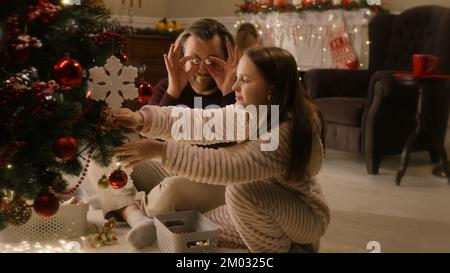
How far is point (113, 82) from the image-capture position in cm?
120

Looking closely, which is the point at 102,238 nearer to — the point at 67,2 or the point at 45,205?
the point at 45,205

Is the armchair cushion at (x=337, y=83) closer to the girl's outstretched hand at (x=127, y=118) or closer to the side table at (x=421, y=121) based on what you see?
the side table at (x=421, y=121)

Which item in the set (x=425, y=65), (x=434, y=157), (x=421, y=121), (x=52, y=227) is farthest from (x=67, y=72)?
(x=434, y=157)

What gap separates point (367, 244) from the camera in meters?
2.02

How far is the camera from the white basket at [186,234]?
1.66 m

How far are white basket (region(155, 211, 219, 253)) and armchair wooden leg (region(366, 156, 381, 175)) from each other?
5.75 feet

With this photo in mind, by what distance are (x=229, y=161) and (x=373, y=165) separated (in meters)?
2.09

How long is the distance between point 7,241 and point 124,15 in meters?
4.62

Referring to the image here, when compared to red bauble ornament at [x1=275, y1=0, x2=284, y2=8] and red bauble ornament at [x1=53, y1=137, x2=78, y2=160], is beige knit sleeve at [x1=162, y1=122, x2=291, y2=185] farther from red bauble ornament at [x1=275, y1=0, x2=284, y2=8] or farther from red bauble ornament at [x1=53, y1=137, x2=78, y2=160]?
red bauble ornament at [x1=275, y1=0, x2=284, y2=8]

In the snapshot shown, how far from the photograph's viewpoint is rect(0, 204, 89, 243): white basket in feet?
6.30

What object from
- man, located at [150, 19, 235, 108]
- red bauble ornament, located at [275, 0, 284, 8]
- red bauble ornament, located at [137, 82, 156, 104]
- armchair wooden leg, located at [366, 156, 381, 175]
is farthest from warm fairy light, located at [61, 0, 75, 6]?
red bauble ornament, located at [275, 0, 284, 8]

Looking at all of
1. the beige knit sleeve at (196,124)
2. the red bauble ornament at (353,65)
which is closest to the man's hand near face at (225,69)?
the beige knit sleeve at (196,124)
